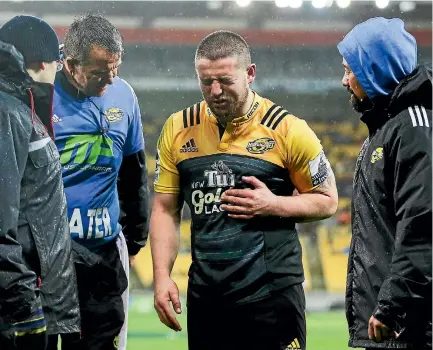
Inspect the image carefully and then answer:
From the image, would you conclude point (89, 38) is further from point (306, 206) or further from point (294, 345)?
point (294, 345)

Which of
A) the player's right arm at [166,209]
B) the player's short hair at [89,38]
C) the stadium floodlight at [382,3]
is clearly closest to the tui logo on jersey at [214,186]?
the player's right arm at [166,209]

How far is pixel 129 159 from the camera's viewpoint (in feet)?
9.71

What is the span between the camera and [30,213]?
226 centimetres

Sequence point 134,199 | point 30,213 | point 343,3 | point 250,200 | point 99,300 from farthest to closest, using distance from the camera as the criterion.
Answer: point 343,3 → point 134,199 → point 99,300 → point 250,200 → point 30,213

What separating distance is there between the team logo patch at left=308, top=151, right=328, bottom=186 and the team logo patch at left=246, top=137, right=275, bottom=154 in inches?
5.1

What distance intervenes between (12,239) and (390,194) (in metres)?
0.96

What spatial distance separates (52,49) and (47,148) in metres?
0.34

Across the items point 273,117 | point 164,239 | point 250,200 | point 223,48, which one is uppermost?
point 223,48

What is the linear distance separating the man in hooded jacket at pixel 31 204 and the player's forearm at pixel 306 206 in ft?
2.06

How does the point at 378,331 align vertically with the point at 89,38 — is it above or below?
Result: below

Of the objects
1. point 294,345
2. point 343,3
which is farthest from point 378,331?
point 343,3

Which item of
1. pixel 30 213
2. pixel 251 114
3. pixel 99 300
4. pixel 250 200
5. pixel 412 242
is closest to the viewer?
pixel 412 242

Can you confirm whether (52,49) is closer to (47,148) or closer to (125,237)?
(47,148)

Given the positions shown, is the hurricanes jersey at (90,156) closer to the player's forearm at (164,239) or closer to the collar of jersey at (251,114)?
the player's forearm at (164,239)
